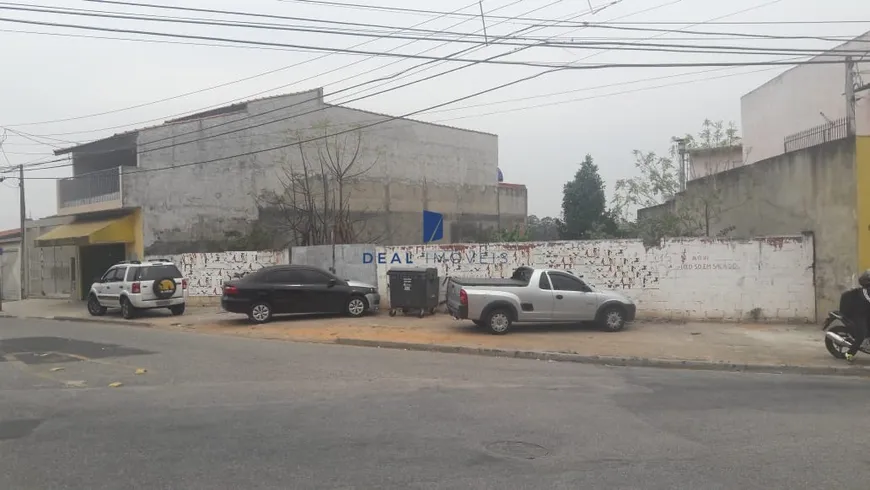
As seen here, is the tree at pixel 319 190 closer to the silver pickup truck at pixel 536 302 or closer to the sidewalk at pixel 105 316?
the sidewalk at pixel 105 316

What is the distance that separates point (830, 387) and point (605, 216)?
25087 mm

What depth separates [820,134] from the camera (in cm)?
2495

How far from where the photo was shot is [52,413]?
747cm

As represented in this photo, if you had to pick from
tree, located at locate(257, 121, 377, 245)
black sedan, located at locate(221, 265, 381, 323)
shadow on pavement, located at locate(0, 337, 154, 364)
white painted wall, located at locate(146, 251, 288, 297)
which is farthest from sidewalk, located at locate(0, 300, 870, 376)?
tree, located at locate(257, 121, 377, 245)

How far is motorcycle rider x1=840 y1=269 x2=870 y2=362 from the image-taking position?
10.9 meters

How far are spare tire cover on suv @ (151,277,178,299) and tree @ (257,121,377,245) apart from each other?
278 inches

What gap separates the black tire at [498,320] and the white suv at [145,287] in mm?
10904

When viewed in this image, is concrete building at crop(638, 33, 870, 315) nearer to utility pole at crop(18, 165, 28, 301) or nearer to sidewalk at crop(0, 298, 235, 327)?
sidewalk at crop(0, 298, 235, 327)

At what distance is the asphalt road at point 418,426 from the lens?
5312 mm

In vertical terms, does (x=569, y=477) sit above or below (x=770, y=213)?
below

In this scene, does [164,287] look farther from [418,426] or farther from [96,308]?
[418,426]

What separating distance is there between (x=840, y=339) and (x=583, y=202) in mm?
24165

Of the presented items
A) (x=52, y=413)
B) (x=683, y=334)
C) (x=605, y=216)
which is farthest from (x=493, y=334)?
(x=605, y=216)

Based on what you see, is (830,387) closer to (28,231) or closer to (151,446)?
(151,446)
